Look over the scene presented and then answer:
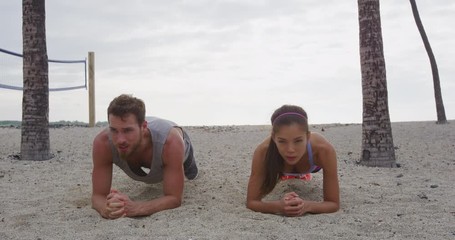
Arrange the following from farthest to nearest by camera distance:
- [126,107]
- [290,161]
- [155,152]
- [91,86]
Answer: [91,86] → [155,152] → [290,161] → [126,107]

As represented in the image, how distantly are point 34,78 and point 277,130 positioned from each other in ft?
17.1

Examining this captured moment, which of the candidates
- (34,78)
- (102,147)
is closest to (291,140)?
(102,147)

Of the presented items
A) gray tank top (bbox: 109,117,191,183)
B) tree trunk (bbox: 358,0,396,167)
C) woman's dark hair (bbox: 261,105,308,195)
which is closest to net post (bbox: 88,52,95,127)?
tree trunk (bbox: 358,0,396,167)

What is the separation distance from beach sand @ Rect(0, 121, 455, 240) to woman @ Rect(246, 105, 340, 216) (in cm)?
12

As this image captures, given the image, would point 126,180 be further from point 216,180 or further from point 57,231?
point 57,231

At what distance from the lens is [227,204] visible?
495 cm

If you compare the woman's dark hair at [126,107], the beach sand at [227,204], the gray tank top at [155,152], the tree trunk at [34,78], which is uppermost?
the tree trunk at [34,78]

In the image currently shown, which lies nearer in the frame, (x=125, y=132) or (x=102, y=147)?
(x=125, y=132)

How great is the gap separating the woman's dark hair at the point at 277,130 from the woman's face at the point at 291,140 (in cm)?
3

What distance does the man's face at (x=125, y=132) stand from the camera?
167 inches

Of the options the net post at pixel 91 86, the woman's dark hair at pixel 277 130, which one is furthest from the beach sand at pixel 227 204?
the net post at pixel 91 86

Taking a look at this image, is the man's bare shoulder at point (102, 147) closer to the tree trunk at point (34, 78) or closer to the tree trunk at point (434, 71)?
the tree trunk at point (34, 78)

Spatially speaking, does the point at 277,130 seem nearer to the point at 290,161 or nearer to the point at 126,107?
the point at 290,161

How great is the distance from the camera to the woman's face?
13.9ft
